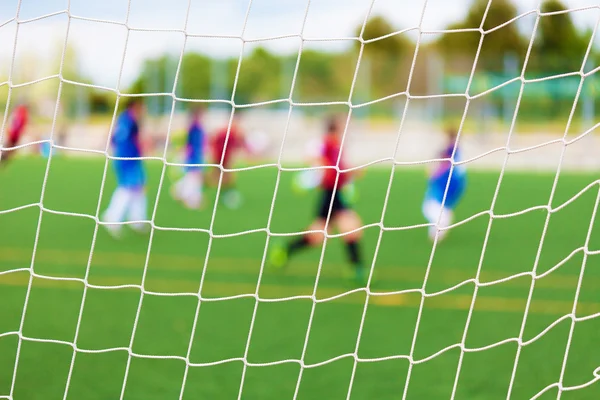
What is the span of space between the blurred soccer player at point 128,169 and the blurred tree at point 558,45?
43.9ft

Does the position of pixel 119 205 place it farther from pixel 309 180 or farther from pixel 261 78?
pixel 261 78

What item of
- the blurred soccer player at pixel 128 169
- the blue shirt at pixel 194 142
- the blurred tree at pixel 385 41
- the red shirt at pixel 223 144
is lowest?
the blurred tree at pixel 385 41

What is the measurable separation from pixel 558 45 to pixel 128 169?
61.2 ft

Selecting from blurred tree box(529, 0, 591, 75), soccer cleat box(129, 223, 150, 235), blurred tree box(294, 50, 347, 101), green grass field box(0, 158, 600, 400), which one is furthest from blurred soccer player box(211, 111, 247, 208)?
blurred tree box(294, 50, 347, 101)

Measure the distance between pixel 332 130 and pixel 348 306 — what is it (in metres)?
1.46

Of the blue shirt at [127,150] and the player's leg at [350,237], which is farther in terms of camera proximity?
the blue shirt at [127,150]

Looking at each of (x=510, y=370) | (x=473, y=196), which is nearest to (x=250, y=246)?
(x=510, y=370)

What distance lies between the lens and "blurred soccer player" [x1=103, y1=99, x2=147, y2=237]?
7.73 metres

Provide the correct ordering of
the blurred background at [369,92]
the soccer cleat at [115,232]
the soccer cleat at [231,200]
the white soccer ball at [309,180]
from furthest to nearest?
the blurred background at [369,92]
the soccer cleat at [231,200]
the soccer cleat at [115,232]
the white soccer ball at [309,180]

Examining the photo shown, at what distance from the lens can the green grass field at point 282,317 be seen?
3689mm

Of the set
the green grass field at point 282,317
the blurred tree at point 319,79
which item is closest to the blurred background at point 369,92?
the blurred tree at point 319,79

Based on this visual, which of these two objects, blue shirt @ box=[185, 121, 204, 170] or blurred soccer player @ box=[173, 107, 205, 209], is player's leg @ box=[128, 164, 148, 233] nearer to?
blurred soccer player @ box=[173, 107, 205, 209]

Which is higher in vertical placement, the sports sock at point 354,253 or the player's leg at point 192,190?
the sports sock at point 354,253

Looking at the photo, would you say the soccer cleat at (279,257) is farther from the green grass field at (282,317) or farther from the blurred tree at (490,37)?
the blurred tree at (490,37)
